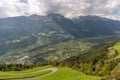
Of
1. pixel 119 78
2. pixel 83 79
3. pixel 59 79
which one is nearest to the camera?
pixel 119 78

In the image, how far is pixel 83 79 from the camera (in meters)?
49.3

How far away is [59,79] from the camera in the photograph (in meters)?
54.1

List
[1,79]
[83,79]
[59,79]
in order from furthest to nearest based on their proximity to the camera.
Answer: [1,79] < [59,79] < [83,79]

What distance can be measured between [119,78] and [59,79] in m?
23.0

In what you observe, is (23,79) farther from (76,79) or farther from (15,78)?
(76,79)

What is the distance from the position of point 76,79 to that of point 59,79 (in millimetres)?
5435

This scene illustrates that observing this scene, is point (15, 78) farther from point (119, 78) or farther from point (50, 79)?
point (119, 78)

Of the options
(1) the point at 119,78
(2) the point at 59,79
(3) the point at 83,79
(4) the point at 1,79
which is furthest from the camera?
(4) the point at 1,79

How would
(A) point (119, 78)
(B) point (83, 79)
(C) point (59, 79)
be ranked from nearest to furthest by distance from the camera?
(A) point (119, 78) < (B) point (83, 79) < (C) point (59, 79)

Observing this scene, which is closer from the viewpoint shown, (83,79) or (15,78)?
(83,79)

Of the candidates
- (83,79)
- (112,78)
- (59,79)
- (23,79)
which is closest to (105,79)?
(112,78)

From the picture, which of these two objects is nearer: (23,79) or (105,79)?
(105,79)

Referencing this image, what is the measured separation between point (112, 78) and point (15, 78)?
36.6 metres

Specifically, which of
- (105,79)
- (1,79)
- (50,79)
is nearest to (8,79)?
(1,79)
